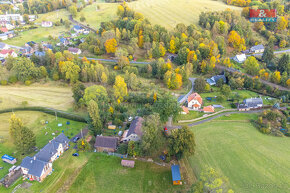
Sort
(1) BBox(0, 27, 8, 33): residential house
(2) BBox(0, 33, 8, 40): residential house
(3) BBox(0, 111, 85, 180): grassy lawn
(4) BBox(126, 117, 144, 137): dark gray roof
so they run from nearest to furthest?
(4) BBox(126, 117, 144, 137): dark gray roof < (3) BBox(0, 111, 85, 180): grassy lawn < (2) BBox(0, 33, 8, 40): residential house < (1) BBox(0, 27, 8, 33): residential house

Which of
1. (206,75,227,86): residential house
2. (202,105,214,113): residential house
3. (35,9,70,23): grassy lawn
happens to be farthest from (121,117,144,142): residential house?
(35,9,70,23): grassy lawn

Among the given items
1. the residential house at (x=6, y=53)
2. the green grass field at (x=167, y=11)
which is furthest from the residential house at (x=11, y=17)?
the residential house at (x=6, y=53)

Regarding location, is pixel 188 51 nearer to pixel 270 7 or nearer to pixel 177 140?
pixel 177 140

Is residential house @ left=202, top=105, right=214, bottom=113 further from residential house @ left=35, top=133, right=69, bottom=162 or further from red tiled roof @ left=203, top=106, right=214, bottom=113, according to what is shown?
residential house @ left=35, top=133, right=69, bottom=162

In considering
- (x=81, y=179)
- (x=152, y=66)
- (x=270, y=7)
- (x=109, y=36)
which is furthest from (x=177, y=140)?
(x=270, y=7)

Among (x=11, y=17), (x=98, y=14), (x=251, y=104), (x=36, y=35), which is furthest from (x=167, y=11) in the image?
(x=11, y=17)
